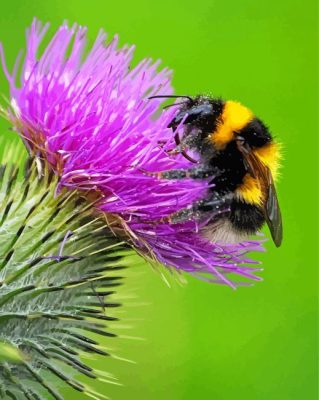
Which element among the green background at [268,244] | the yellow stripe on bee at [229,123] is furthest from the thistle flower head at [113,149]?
the green background at [268,244]

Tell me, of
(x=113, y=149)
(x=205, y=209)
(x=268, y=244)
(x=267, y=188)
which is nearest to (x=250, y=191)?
(x=267, y=188)

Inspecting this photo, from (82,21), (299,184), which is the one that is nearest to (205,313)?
(299,184)

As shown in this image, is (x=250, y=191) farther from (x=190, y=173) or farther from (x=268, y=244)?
(x=268, y=244)

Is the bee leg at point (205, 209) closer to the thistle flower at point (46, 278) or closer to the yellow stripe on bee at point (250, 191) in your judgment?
the yellow stripe on bee at point (250, 191)

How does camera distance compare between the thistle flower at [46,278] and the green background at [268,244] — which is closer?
the thistle flower at [46,278]

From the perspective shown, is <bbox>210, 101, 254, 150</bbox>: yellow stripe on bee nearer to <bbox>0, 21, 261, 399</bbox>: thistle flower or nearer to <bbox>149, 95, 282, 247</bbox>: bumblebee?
<bbox>149, 95, 282, 247</bbox>: bumblebee

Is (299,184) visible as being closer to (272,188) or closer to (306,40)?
(306,40)

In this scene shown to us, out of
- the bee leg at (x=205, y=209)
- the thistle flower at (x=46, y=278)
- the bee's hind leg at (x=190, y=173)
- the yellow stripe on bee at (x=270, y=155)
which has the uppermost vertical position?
the yellow stripe on bee at (x=270, y=155)

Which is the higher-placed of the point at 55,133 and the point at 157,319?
the point at 55,133
